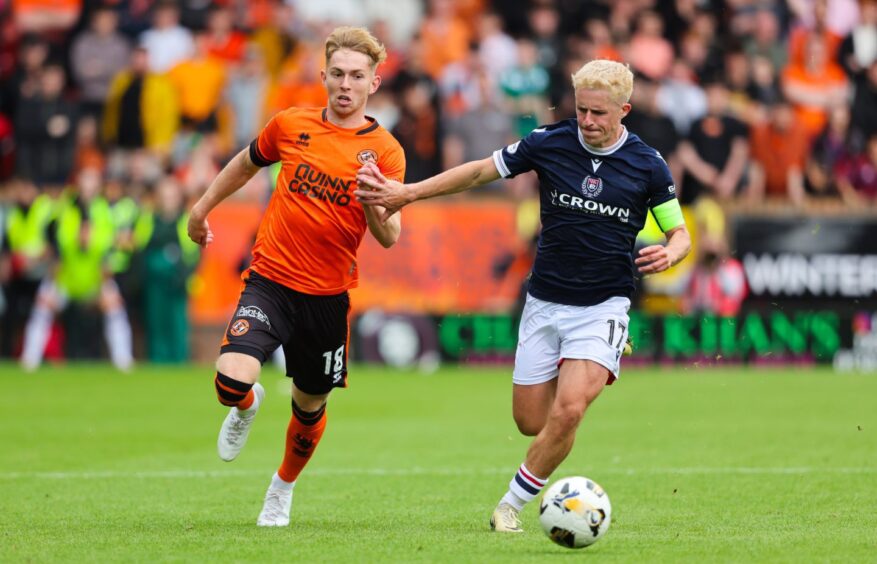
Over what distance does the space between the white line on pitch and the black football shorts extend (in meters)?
2.80

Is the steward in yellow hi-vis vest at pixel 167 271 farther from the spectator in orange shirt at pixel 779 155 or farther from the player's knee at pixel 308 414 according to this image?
the player's knee at pixel 308 414

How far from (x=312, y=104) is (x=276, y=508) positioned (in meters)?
14.3

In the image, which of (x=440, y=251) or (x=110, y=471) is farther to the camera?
(x=440, y=251)

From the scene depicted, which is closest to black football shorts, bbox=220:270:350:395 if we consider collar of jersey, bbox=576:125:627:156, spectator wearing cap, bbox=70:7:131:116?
collar of jersey, bbox=576:125:627:156

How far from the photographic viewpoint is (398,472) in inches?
480

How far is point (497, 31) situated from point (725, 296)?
5.61 m

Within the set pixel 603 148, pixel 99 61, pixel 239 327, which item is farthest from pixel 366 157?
pixel 99 61

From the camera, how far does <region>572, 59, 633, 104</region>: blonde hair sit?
28.2 ft

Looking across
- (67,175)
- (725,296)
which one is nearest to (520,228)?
(725,296)

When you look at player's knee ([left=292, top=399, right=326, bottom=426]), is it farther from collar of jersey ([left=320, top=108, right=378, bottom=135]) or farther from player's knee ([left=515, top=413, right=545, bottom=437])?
collar of jersey ([left=320, top=108, right=378, bottom=135])

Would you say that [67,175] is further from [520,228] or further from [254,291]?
[254,291]

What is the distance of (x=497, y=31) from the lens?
25.0 m

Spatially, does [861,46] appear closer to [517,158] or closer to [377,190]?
[517,158]

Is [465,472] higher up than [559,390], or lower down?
lower down
